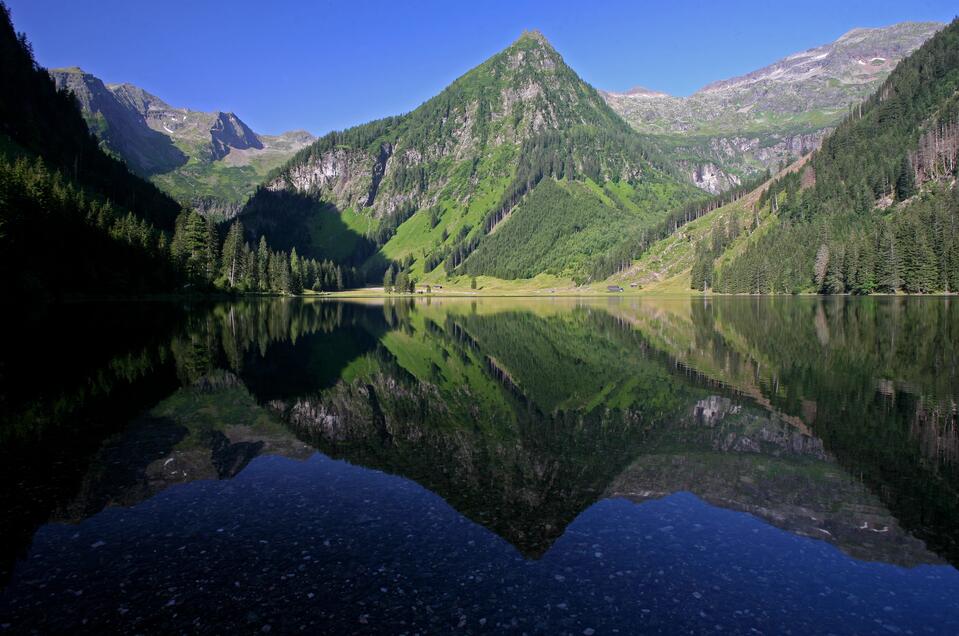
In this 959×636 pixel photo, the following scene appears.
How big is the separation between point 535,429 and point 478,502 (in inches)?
315

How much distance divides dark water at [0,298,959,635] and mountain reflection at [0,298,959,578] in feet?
0.46

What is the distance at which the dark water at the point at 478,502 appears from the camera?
9.38 meters

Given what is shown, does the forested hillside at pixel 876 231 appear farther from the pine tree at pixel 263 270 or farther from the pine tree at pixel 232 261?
Result: the pine tree at pixel 232 261

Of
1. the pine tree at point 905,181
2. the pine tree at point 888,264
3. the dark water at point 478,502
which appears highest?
the pine tree at point 905,181

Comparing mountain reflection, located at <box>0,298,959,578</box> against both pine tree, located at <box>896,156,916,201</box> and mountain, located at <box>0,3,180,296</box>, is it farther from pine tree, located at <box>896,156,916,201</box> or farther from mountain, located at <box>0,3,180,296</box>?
pine tree, located at <box>896,156,916,201</box>

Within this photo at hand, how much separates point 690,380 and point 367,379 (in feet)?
68.2

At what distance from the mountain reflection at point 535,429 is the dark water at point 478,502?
139 millimetres

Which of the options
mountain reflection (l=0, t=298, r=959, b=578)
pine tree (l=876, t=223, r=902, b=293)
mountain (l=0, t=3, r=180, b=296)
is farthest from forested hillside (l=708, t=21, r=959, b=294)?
mountain (l=0, t=3, r=180, b=296)

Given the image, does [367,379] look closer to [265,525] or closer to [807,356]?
[265,525]

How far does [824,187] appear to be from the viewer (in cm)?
19750

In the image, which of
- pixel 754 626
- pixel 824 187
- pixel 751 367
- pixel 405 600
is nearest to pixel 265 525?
pixel 405 600

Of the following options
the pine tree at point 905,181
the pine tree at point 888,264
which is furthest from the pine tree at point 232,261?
the pine tree at point 905,181

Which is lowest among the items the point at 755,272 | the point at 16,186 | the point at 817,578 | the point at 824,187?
the point at 817,578

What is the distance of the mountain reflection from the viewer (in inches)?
540
